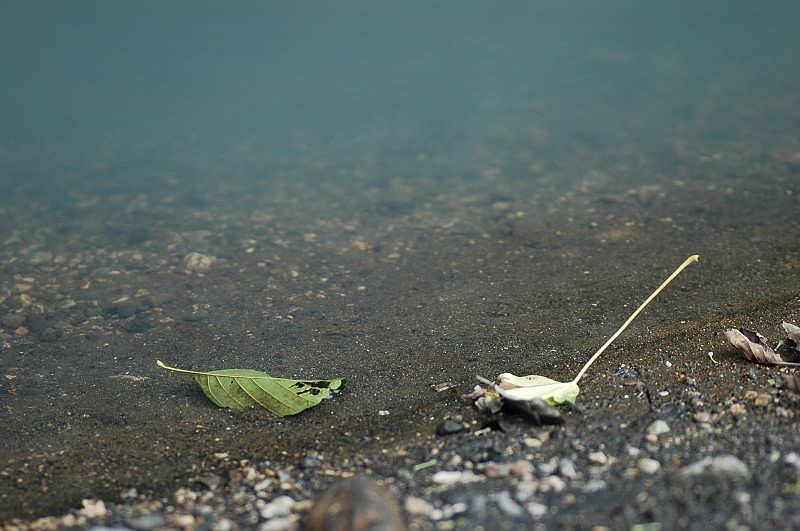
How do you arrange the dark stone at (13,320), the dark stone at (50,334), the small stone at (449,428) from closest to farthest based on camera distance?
the small stone at (449,428)
the dark stone at (50,334)
the dark stone at (13,320)

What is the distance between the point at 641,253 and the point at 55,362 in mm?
2669

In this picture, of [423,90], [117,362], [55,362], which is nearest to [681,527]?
[117,362]

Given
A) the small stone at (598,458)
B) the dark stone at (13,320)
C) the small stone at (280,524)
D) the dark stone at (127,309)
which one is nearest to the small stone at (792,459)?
the small stone at (598,458)

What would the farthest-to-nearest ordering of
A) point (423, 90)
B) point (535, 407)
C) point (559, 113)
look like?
1. point (423, 90)
2. point (559, 113)
3. point (535, 407)

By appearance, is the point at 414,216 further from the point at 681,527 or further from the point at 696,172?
the point at 681,527

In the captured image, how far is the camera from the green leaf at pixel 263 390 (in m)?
1.94

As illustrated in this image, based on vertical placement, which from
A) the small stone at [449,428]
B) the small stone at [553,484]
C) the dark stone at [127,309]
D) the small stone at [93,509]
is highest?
the small stone at [553,484]

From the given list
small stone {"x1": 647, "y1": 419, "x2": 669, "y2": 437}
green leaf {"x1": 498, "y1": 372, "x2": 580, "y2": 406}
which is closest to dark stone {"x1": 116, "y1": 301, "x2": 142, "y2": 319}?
green leaf {"x1": 498, "y1": 372, "x2": 580, "y2": 406}

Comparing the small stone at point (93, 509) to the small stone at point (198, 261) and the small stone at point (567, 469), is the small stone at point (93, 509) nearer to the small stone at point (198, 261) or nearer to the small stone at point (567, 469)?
the small stone at point (567, 469)

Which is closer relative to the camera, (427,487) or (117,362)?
(427,487)

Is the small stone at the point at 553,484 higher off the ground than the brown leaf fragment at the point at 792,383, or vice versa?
the brown leaf fragment at the point at 792,383

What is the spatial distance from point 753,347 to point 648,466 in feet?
2.37

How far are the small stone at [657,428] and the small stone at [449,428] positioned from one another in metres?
0.48

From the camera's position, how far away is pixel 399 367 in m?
2.18
